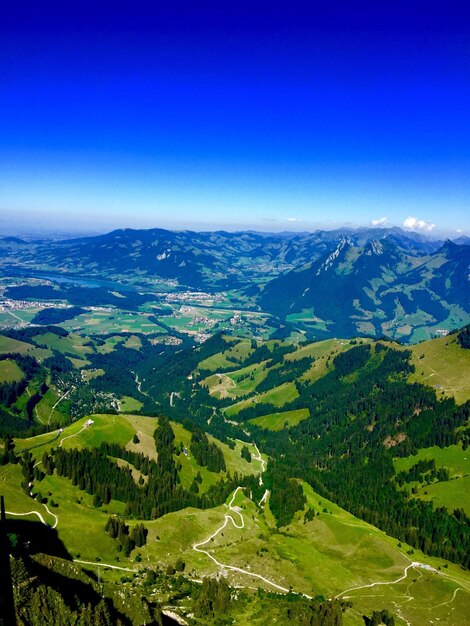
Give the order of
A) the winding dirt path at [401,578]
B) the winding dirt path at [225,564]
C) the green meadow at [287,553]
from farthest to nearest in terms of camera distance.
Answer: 1. the winding dirt path at [401,578]
2. the winding dirt path at [225,564]
3. the green meadow at [287,553]

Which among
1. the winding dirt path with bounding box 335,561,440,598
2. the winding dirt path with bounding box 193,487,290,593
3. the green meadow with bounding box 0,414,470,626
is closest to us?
the green meadow with bounding box 0,414,470,626

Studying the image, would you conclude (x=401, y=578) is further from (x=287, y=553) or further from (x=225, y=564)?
(x=225, y=564)

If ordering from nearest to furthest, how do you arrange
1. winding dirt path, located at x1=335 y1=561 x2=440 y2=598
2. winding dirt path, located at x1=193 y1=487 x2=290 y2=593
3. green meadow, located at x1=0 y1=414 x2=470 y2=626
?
A: green meadow, located at x1=0 y1=414 x2=470 y2=626
winding dirt path, located at x1=193 y1=487 x2=290 y2=593
winding dirt path, located at x1=335 y1=561 x2=440 y2=598

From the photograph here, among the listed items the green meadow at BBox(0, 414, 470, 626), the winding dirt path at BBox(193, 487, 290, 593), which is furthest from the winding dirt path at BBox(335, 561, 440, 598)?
the winding dirt path at BBox(193, 487, 290, 593)

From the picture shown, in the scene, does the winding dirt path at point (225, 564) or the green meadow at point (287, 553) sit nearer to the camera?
the green meadow at point (287, 553)

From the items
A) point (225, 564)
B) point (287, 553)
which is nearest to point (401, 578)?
point (287, 553)

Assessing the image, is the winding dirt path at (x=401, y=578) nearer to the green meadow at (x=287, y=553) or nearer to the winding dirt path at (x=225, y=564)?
the green meadow at (x=287, y=553)

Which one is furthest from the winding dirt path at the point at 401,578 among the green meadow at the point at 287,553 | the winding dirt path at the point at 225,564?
the winding dirt path at the point at 225,564

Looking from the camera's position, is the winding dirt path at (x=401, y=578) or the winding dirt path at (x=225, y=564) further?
the winding dirt path at (x=401, y=578)

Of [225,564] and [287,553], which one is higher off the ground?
[225,564]

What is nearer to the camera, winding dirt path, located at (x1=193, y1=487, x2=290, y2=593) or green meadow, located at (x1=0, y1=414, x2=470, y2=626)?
green meadow, located at (x1=0, y1=414, x2=470, y2=626)

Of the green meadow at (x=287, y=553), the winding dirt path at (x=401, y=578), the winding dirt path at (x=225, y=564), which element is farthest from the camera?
the winding dirt path at (x=401, y=578)

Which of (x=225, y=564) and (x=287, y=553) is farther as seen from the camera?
(x=287, y=553)

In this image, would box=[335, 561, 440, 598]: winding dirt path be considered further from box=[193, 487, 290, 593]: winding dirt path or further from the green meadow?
box=[193, 487, 290, 593]: winding dirt path
